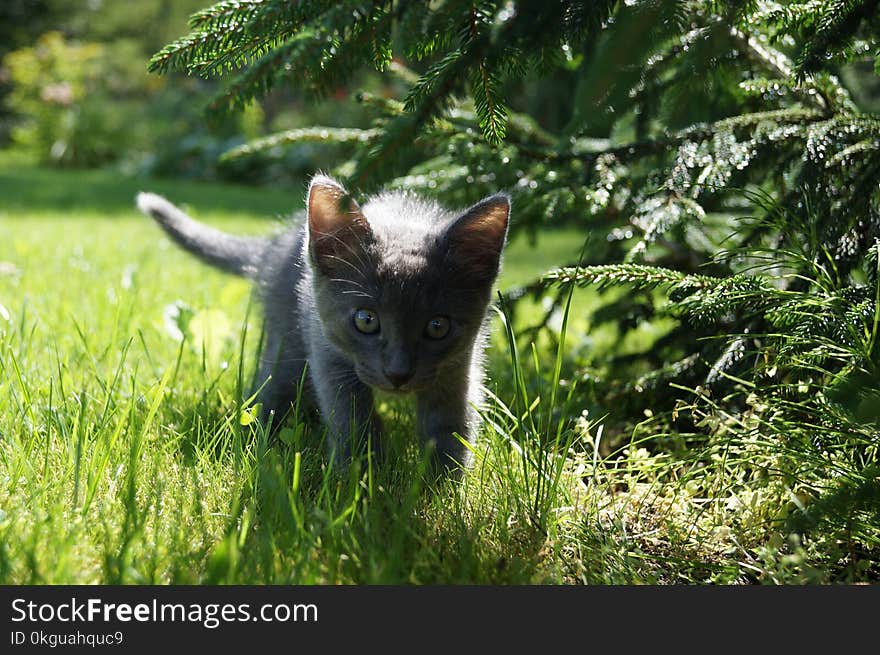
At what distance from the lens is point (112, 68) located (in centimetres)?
1552

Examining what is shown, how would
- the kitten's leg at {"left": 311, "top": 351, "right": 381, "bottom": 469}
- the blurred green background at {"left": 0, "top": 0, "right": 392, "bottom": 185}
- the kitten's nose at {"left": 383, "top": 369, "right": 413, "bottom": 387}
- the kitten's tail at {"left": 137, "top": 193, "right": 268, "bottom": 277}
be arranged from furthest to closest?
the blurred green background at {"left": 0, "top": 0, "right": 392, "bottom": 185}
the kitten's tail at {"left": 137, "top": 193, "right": 268, "bottom": 277}
the kitten's leg at {"left": 311, "top": 351, "right": 381, "bottom": 469}
the kitten's nose at {"left": 383, "top": 369, "right": 413, "bottom": 387}

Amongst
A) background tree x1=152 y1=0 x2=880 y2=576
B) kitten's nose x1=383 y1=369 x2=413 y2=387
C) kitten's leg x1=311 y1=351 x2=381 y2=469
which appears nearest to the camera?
background tree x1=152 y1=0 x2=880 y2=576

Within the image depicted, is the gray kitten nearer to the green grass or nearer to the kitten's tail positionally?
the green grass

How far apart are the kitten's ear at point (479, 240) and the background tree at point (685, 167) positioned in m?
0.18

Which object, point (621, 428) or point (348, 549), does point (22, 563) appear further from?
point (621, 428)

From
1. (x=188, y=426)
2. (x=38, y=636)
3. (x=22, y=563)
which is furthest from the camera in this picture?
(x=188, y=426)

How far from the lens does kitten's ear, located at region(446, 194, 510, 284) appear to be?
1813mm

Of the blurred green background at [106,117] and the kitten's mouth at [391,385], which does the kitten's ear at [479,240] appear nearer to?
the kitten's mouth at [391,385]

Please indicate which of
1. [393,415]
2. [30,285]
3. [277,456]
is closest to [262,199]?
[30,285]

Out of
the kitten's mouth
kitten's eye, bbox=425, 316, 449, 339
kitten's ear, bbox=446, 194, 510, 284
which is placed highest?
kitten's ear, bbox=446, 194, 510, 284

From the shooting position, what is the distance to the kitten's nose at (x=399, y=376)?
1.73 meters

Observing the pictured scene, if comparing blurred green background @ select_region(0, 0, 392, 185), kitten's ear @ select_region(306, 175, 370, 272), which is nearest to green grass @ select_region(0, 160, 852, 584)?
kitten's ear @ select_region(306, 175, 370, 272)

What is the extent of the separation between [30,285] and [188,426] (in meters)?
1.84

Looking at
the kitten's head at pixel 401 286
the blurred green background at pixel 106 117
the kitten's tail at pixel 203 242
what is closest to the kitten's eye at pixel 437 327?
the kitten's head at pixel 401 286
